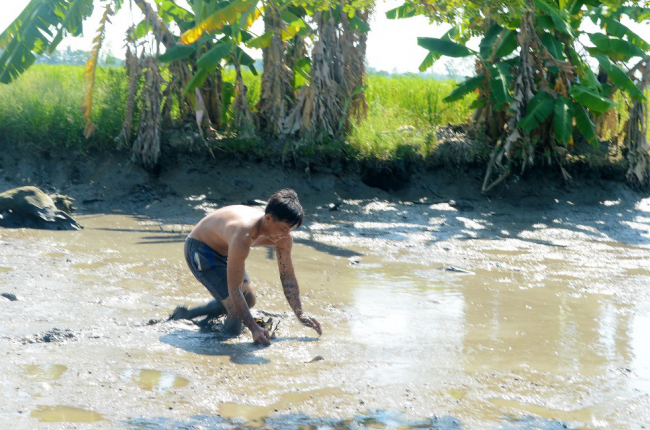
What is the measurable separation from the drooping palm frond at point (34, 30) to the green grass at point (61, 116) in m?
1.23

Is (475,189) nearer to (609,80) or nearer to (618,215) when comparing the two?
(618,215)

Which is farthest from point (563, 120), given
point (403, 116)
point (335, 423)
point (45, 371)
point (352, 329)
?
point (45, 371)

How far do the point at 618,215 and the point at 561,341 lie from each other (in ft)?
17.5

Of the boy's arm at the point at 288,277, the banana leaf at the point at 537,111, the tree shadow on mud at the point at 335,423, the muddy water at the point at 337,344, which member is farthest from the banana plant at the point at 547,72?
the tree shadow on mud at the point at 335,423

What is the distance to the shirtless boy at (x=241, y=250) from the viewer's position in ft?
14.3

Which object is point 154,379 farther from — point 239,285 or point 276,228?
point 276,228

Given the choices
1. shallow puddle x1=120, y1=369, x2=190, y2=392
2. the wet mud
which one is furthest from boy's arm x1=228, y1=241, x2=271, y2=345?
shallow puddle x1=120, y1=369, x2=190, y2=392

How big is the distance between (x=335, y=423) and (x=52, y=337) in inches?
78.3

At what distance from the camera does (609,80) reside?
10836 millimetres

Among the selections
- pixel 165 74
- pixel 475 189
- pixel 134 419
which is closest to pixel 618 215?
pixel 475 189

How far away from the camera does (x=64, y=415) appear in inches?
137

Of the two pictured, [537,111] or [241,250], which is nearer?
[241,250]

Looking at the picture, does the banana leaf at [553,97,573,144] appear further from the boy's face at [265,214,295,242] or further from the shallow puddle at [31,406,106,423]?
the shallow puddle at [31,406,106,423]

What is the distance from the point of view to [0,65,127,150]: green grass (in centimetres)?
1049
